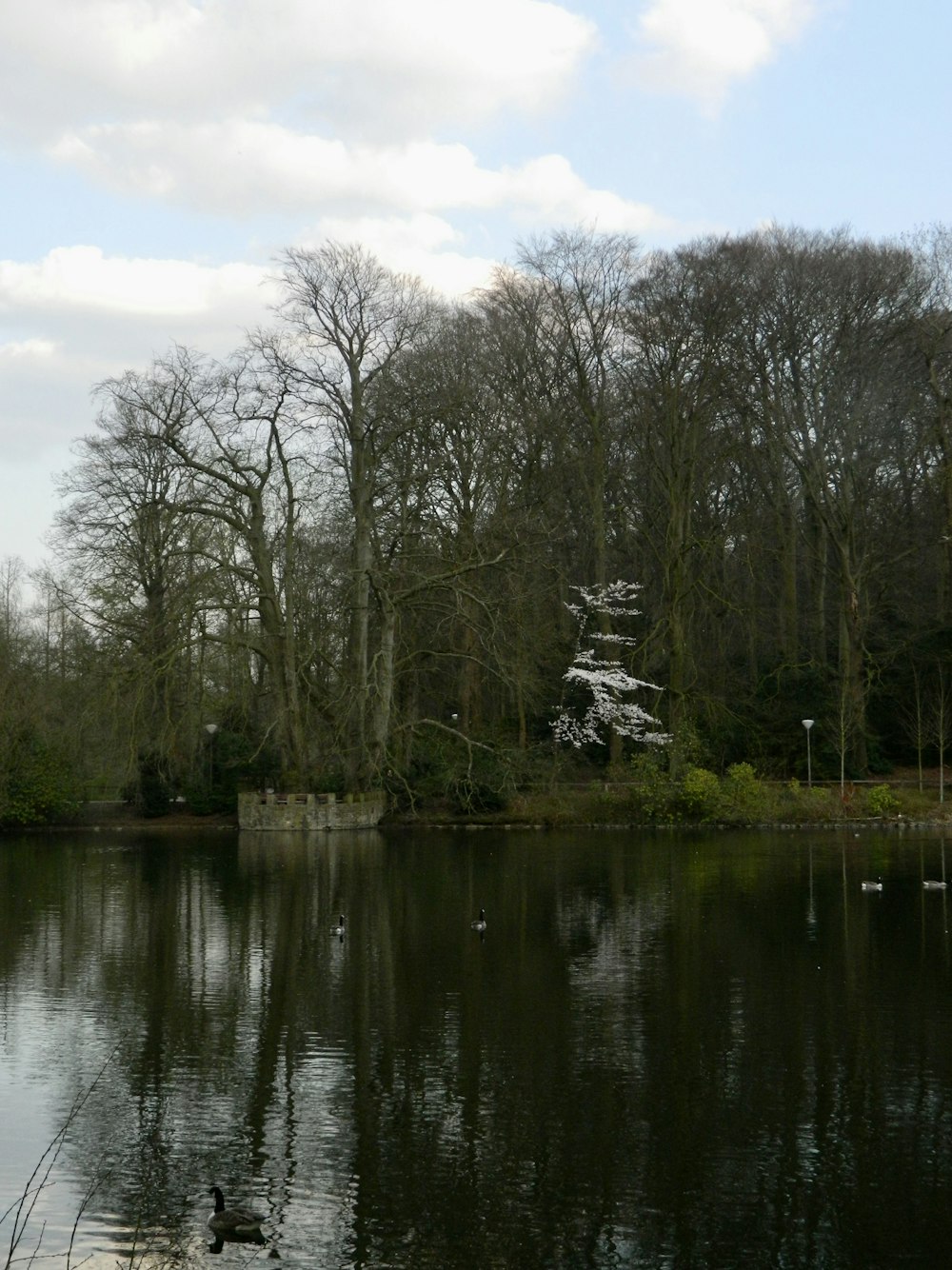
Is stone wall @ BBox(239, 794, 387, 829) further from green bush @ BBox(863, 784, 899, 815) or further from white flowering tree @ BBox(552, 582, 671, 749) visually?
green bush @ BBox(863, 784, 899, 815)

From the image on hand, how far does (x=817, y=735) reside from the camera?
147 ft

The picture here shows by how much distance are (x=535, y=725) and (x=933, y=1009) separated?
31.1m

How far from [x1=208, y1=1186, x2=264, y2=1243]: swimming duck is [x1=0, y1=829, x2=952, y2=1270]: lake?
0.09 meters

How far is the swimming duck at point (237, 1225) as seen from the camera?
907cm

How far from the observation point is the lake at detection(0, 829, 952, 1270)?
30.7 ft

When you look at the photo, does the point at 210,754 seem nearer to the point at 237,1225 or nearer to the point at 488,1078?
the point at 488,1078

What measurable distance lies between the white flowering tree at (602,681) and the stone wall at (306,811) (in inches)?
253

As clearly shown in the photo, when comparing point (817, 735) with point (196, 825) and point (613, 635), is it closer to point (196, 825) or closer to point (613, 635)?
point (613, 635)

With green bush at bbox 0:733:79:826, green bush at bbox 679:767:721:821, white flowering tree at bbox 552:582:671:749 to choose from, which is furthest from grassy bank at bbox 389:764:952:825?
green bush at bbox 0:733:79:826

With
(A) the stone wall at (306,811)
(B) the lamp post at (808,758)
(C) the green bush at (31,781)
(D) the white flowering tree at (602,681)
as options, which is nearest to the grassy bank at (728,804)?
(B) the lamp post at (808,758)

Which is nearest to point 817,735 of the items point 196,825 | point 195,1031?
point 196,825

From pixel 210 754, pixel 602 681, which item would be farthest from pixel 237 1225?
pixel 210 754

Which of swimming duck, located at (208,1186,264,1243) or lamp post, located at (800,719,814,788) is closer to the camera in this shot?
swimming duck, located at (208,1186,264,1243)

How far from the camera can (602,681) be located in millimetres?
43969
